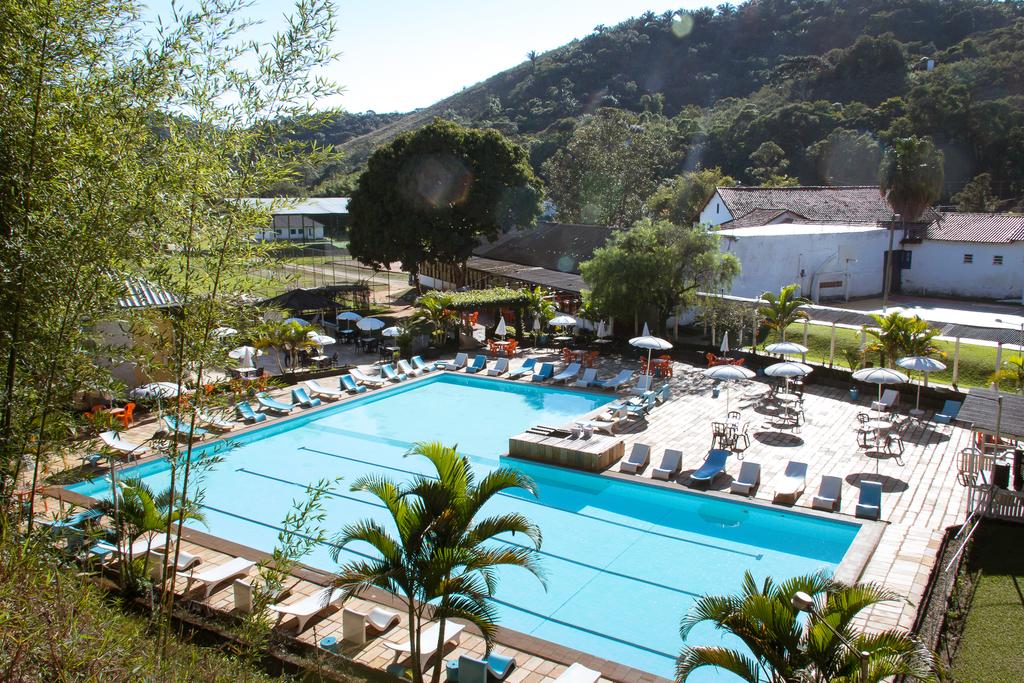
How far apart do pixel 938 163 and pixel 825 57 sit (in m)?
55.3

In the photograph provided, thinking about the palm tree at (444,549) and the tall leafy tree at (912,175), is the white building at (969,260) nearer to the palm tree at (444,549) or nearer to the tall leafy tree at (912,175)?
the tall leafy tree at (912,175)

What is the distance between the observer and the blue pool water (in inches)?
386

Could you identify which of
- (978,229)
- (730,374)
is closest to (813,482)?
(730,374)

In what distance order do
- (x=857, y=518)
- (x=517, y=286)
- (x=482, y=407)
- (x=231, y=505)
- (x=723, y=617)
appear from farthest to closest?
(x=517, y=286), (x=482, y=407), (x=231, y=505), (x=857, y=518), (x=723, y=617)

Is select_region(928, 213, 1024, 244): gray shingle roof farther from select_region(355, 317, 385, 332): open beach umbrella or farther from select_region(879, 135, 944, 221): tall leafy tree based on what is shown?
select_region(355, 317, 385, 332): open beach umbrella

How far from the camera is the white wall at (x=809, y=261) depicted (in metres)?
31.5

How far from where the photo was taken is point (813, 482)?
13.4 metres

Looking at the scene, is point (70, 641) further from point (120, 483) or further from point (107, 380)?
point (120, 483)

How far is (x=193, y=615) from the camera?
893 cm

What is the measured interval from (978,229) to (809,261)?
28.5 feet

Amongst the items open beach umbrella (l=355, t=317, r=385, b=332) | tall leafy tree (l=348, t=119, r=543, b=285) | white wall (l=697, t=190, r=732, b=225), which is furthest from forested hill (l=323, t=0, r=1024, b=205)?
open beach umbrella (l=355, t=317, r=385, b=332)

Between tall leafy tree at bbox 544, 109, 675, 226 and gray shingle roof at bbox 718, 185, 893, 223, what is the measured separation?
37.4ft

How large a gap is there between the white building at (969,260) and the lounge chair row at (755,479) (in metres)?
25.2

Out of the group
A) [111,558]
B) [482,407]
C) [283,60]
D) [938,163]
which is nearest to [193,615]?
[111,558]
